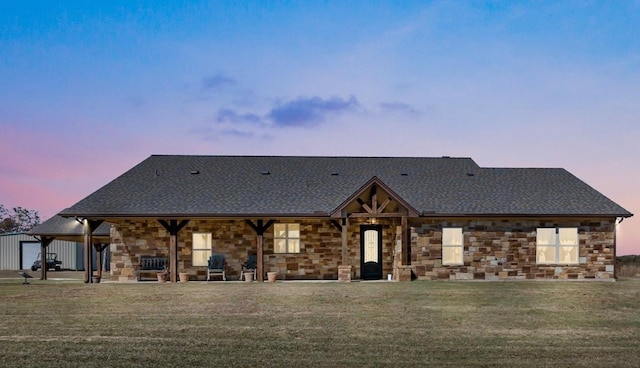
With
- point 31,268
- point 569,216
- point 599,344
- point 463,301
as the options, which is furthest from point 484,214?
point 31,268

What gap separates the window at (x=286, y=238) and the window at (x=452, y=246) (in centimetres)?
554

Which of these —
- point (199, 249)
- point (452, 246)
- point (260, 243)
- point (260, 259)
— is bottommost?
point (260, 259)

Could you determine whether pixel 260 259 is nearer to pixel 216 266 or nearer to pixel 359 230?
pixel 216 266

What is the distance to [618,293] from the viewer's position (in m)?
23.2

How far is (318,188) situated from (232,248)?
438cm

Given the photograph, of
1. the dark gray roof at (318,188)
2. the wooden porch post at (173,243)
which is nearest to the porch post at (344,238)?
the dark gray roof at (318,188)

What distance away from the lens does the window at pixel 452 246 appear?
28766mm

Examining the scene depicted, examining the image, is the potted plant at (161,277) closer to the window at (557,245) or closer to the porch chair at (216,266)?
the porch chair at (216,266)

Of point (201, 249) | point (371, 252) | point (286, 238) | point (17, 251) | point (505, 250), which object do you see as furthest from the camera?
point (17, 251)

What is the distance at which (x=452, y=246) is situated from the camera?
28.8 m

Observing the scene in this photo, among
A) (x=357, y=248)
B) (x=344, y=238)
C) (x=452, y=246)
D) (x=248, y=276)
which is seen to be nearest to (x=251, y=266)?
(x=248, y=276)

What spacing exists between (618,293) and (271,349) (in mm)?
13569

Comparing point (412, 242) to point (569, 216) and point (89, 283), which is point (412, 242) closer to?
point (569, 216)

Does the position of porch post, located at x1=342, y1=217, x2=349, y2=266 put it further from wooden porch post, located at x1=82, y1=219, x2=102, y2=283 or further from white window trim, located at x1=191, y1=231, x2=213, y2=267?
wooden porch post, located at x1=82, y1=219, x2=102, y2=283
